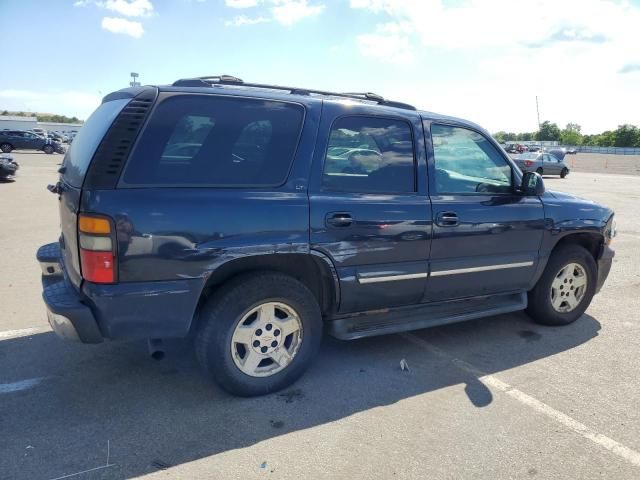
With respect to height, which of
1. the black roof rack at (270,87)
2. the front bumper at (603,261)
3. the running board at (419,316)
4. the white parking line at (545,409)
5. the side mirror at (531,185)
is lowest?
the white parking line at (545,409)

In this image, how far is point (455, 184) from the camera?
153 inches

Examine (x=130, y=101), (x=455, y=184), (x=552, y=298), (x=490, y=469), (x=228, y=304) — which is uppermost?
(x=130, y=101)

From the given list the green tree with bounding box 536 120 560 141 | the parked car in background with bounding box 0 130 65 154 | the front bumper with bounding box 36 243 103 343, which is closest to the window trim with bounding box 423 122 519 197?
the front bumper with bounding box 36 243 103 343

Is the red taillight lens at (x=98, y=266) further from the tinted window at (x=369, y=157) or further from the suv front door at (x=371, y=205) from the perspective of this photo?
the tinted window at (x=369, y=157)

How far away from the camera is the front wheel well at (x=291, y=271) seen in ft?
10.1

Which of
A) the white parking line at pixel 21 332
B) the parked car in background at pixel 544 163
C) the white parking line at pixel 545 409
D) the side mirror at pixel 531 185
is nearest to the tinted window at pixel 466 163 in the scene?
the side mirror at pixel 531 185

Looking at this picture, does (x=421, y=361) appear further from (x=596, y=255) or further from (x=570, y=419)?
(x=596, y=255)

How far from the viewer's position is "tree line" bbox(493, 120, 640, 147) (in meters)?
92.4

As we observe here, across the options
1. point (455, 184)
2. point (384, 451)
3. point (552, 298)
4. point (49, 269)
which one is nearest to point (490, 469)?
point (384, 451)

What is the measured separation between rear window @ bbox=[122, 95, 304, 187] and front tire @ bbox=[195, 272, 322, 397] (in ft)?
2.21

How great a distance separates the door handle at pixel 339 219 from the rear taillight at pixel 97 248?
51.9 inches

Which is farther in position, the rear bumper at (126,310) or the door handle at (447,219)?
the door handle at (447,219)

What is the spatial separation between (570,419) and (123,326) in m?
2.82

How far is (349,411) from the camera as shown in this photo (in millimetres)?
3152
